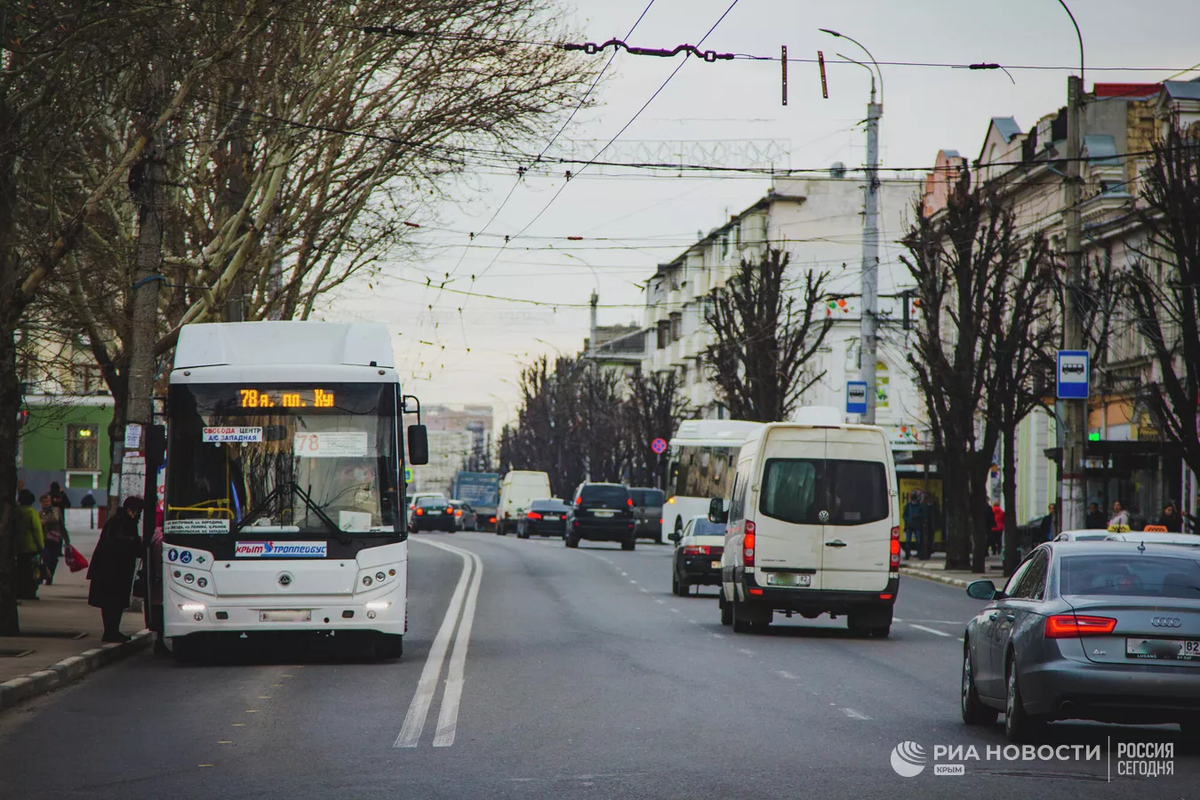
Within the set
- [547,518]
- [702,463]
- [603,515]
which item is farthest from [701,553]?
[547,518]

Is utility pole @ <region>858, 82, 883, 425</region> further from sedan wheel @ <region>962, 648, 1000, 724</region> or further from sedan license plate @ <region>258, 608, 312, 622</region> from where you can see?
sedan wheel @ <region>962, 648, 1000, 724</region>

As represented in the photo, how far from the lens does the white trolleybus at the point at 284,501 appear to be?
16.7m

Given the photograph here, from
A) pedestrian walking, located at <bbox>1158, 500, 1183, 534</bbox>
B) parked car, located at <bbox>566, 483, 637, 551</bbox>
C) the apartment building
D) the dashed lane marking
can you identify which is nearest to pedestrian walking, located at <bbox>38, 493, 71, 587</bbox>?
the dashed lane marking

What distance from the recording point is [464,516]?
3425 inches

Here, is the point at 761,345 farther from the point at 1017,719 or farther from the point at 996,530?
the point at 1017,719

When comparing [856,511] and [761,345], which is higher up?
[761,345]

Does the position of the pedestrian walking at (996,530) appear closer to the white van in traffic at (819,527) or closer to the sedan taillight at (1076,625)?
the white van in traffic at (819,527)

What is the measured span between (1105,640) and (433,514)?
6764cm

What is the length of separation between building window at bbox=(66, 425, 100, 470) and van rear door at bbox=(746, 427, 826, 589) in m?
62.7

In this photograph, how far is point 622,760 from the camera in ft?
33.5

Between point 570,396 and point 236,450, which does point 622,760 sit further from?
point 570,396

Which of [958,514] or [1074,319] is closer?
[1074,319]

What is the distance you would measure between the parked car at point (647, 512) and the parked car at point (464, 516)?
17109 mm

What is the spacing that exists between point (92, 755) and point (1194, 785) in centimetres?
636
